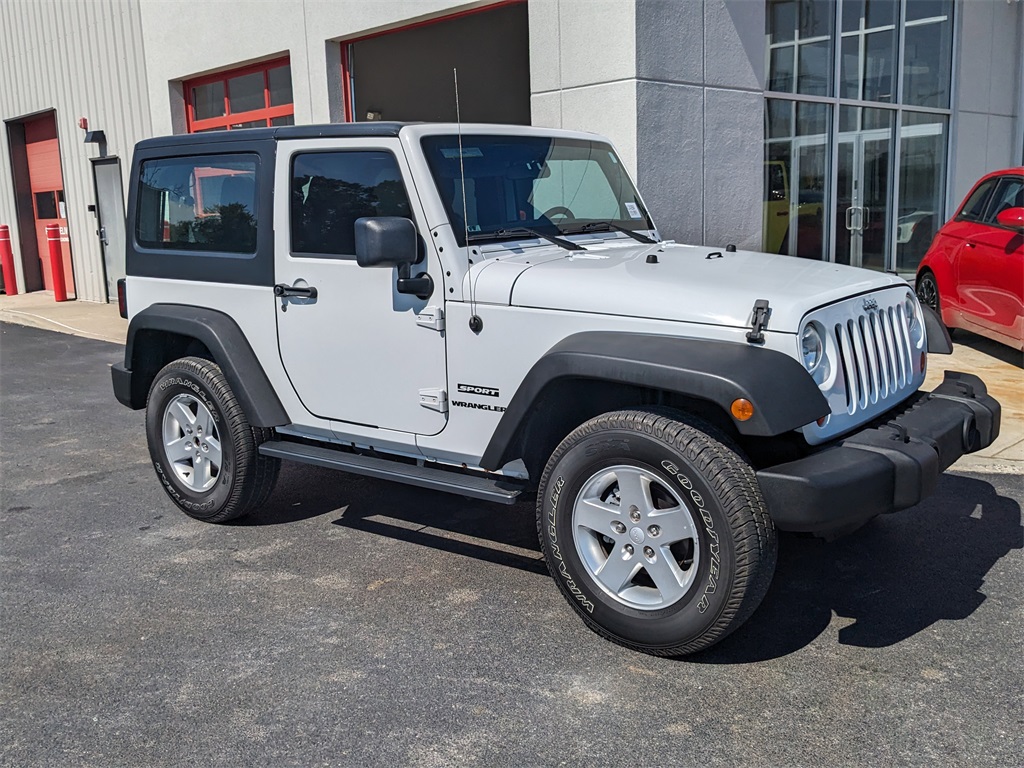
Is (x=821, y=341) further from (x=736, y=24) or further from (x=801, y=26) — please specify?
(x=801, y=26)

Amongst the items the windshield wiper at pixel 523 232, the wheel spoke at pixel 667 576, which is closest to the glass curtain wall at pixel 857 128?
the windshield wiper at pixel 523 232

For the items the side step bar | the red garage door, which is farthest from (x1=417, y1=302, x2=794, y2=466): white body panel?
the red garage door

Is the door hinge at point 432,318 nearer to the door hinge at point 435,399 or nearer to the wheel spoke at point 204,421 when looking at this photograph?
the door hinge at point 435,399

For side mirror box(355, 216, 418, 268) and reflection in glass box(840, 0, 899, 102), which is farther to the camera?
reflection in glass box(840, 0, 899, 102)

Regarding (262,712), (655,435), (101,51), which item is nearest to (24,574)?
(262,712)

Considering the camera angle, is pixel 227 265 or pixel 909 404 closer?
pixel 909 404

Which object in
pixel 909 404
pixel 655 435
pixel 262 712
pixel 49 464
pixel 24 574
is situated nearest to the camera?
pixel 262 712

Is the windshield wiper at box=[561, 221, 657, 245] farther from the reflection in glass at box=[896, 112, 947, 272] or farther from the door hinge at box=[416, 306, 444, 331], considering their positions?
the reflection in glass at box=[896, 112, 947, 272]

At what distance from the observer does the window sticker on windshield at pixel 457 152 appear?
4469mm

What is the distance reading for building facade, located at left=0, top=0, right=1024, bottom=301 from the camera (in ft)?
29.7

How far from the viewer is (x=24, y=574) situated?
4684 mm

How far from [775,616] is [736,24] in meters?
6.97

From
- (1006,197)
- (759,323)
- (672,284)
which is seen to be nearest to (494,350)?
(672,284)

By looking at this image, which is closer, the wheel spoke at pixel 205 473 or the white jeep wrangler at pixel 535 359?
the white jeep wrangler at pixel 535 359
